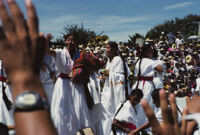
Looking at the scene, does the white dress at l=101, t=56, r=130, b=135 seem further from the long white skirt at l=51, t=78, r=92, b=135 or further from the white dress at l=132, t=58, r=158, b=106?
the long white skirt at l=51, t=78, r=92, b=135

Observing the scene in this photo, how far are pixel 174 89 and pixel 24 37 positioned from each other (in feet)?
38.4

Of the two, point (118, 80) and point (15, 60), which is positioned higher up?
point (15, 60)

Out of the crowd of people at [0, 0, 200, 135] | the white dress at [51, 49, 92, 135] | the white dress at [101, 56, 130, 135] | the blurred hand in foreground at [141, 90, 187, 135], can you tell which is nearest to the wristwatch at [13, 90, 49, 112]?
the crowd of people at [0, 0, 200, 135]

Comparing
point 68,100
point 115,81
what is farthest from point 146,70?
point 68,100

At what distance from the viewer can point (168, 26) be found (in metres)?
76.6

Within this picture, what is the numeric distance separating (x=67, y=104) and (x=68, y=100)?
0.23 ft

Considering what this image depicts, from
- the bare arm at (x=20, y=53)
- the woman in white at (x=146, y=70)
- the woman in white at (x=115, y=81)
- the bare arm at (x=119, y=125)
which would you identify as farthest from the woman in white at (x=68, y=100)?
the bare arm at (x=20, y=53)

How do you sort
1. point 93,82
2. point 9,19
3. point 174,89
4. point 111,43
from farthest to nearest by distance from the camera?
point 174,89, point 111,43, point 93,82, point 9,19

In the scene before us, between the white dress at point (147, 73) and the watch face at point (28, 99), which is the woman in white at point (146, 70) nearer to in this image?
the white dress at point (147, 73)

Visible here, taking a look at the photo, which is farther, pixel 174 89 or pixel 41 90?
pixel 174 89

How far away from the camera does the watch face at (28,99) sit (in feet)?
3.42

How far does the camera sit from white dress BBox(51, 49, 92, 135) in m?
5.34

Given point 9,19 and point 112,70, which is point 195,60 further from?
point 9,19

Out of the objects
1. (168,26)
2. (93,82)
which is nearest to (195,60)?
(93,82)
